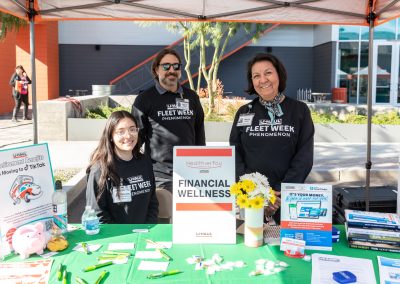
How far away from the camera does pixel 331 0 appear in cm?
413

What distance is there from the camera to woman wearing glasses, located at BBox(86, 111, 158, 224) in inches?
106

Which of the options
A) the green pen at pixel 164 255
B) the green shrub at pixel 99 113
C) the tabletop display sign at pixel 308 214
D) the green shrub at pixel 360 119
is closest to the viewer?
the green pen at pixel 164 255

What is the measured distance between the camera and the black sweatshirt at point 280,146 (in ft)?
9.80

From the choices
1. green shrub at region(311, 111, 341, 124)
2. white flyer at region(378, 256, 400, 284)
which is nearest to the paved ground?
green shrub at region(311, 111, 341, 124)

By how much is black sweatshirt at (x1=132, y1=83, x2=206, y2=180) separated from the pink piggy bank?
4.99ft

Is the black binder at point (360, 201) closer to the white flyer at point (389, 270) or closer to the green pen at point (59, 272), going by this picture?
the white flyer at point (389, 270)

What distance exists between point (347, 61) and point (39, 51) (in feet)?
45.0

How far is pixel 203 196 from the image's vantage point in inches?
87.8

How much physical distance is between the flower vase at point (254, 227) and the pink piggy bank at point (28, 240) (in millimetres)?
1016

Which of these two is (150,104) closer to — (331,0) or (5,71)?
(331,0)

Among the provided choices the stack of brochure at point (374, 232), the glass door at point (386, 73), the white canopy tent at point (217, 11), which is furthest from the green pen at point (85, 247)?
the glass door at point (386, 73)

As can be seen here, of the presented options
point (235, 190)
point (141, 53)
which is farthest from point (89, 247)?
point (141, 53)

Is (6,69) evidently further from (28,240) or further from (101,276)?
(101,276)

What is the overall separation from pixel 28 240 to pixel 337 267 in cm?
145
